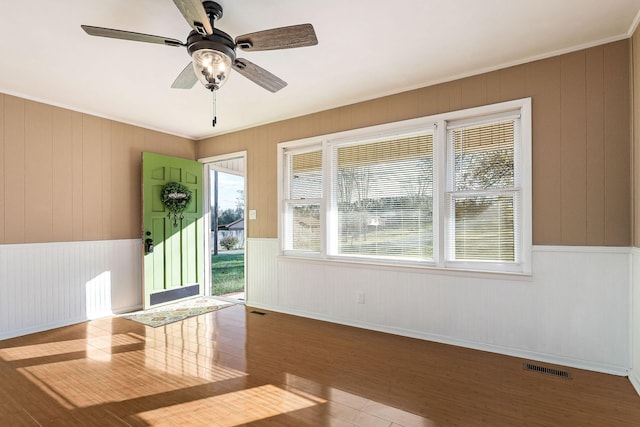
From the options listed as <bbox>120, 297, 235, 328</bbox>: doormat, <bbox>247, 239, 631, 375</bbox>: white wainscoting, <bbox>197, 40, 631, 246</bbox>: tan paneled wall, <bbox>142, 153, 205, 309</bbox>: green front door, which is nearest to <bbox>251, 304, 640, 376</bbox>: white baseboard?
<bbox>247, 239, 631, 375</bbox>: white wainscoting

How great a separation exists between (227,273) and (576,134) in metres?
6.55

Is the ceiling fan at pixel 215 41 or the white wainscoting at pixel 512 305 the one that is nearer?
the ceiling fan at pixel 215 41

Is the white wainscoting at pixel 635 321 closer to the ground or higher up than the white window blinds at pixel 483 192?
closer to the ground

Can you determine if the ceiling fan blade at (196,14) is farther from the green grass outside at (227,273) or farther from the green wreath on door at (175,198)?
the green grass outside at (227,273)

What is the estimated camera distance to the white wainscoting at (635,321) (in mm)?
2438

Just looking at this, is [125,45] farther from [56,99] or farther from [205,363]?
[205,363]

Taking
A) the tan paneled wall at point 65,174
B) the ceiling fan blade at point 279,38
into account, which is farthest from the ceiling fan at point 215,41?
the tan paneled wall at point 65,174

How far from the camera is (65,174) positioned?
405 centimetres

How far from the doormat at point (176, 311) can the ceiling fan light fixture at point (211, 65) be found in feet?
10.1

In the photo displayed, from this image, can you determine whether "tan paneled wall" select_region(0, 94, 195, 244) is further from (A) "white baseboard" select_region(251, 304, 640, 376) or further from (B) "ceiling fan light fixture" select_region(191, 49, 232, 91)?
(A) "white baseboard" select_region(251, 304, 640, 376)

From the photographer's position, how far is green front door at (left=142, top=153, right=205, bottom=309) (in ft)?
15.4

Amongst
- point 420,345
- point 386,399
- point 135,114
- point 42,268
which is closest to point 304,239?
point 420,345

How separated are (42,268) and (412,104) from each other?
4604mm

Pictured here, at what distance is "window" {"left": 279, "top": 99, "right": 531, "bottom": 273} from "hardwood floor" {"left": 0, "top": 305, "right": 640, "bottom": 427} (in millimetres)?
998
